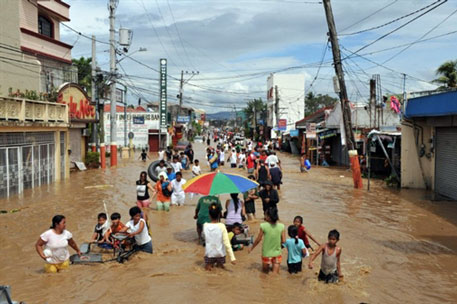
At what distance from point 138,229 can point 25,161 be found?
1320 cm

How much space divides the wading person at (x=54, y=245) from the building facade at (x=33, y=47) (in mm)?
19541

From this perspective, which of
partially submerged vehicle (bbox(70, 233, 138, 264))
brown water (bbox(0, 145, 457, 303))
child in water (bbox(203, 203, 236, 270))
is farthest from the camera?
partially submerged vehicle (bbox(70, 233, 138, 264))

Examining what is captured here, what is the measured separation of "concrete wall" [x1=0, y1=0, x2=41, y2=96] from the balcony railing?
4041 mm

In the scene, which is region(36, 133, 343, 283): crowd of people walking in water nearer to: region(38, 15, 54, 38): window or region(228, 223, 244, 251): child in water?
region(228, 223, 244, 251): child in water

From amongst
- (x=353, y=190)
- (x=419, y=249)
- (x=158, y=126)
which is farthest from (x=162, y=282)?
(x=158, y=126)

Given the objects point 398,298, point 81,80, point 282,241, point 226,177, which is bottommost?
point 398,298

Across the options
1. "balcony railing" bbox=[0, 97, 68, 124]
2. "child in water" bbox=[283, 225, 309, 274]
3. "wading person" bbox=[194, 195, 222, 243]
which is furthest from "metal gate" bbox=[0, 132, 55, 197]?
"child in water" bbox=[283, 225, 309, 274]

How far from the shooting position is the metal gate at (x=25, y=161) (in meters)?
18.4

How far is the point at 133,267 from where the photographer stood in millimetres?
8898

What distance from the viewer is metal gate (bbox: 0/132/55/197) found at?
18.4 m

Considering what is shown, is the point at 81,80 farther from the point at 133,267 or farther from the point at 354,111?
the point at 133,267

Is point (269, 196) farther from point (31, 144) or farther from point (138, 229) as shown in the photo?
point (31, 144)

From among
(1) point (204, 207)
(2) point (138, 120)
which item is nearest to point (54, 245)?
(1) point (204, 207)

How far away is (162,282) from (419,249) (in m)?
6.18
